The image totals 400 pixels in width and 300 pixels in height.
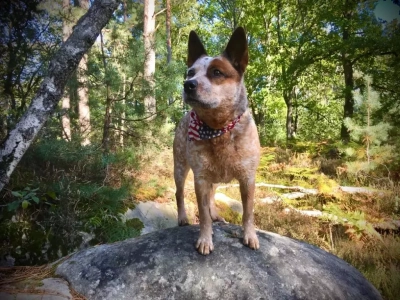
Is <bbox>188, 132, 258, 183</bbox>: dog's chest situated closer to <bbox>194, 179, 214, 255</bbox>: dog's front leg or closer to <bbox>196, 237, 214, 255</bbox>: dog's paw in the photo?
<bbox>194, 179, 214, 255</bbox>: dog's front leg

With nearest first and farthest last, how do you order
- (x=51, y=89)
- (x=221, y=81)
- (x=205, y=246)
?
1. (x=221, y=81)
2. (x=205, y=246)
3. (x=51, y=89)

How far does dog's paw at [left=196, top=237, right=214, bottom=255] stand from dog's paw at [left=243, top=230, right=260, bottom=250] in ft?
1.26

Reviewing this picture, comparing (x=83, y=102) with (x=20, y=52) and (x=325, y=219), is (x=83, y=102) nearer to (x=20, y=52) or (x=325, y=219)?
(x=20, y=52)

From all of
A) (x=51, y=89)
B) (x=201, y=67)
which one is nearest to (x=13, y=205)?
(x=51, y=89)

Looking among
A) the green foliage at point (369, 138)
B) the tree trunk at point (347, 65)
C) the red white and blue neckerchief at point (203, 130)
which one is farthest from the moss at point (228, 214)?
the tree trunk at point (347, 65)

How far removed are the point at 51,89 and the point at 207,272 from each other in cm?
282

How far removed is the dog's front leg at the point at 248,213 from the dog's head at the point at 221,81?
2.54ft

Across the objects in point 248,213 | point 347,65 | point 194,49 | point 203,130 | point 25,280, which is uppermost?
point 347,65

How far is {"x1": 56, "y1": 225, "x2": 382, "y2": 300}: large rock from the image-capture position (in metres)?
2.46

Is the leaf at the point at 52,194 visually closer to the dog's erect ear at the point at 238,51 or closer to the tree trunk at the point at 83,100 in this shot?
the tree trunk at the point at 83,100

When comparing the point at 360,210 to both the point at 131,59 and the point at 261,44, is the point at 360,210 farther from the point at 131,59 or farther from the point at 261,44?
the point at 261,44

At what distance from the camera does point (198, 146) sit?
2.78m

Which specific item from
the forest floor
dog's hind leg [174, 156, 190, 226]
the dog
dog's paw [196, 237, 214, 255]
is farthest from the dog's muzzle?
the forest floor

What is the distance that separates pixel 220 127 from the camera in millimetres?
2654
